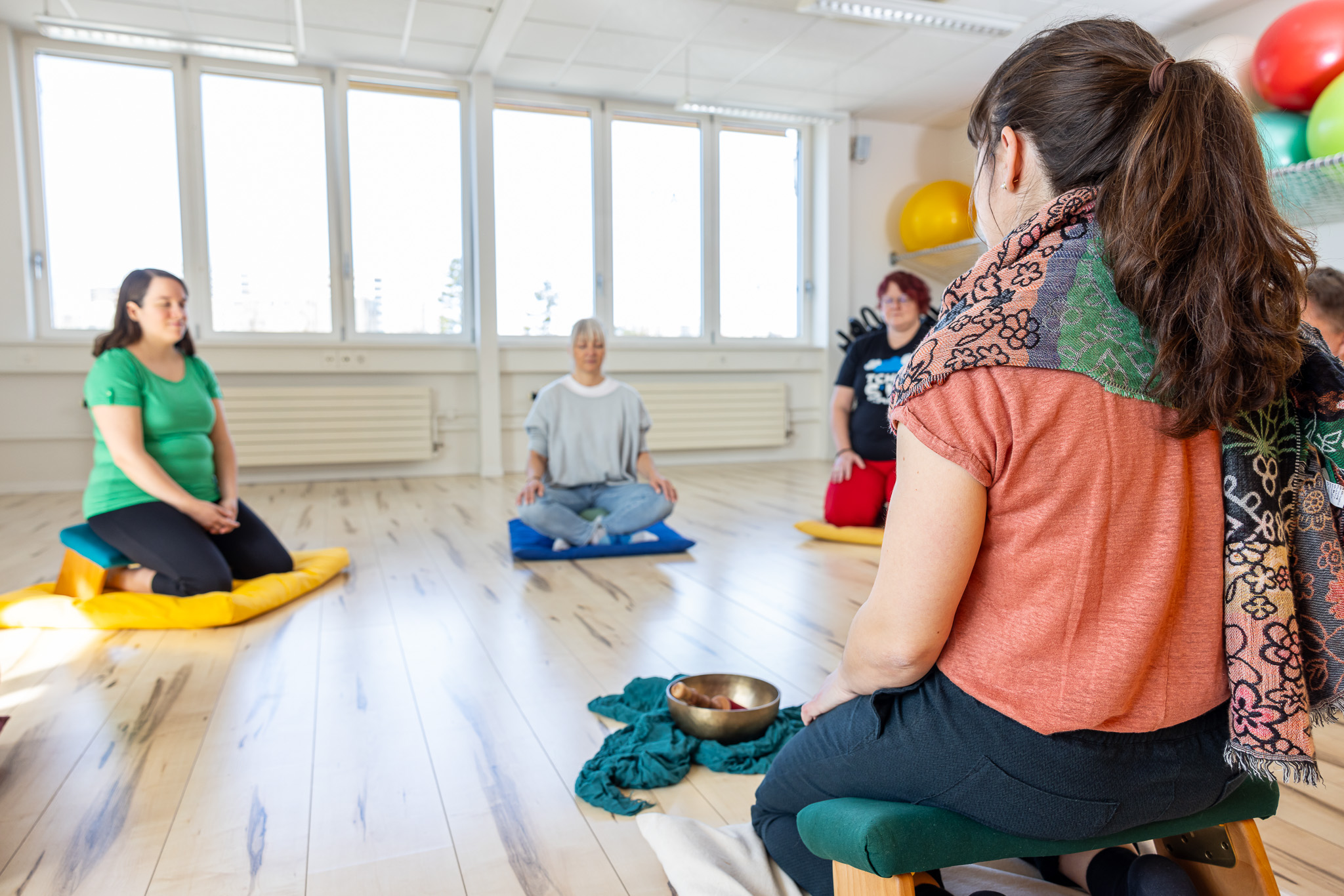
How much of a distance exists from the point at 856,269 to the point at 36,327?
573 cm

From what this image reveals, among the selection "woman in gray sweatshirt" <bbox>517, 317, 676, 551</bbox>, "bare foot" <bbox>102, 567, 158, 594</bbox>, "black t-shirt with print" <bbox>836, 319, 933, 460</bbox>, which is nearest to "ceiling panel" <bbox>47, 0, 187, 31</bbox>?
"woman in gray sweatshirt" <bbox>517, 317, 676, 551</bbox>

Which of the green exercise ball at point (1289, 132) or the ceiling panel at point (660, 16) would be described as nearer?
the green exercise ball at point (1289, 132)

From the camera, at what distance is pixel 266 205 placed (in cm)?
575

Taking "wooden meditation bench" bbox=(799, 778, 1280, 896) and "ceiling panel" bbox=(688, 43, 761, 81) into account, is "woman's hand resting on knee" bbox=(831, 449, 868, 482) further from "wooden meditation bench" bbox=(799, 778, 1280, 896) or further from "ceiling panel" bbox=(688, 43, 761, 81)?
"ceiling panel" bbox=(688, 43, 761, 81)

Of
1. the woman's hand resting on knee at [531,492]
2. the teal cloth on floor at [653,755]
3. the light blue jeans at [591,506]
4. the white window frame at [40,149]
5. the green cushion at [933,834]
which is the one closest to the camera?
the green cushion at [933,834]

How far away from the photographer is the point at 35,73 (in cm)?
523

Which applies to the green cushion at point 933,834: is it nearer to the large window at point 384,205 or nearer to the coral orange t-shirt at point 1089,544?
the coral orange t-shirt at point 1089,544

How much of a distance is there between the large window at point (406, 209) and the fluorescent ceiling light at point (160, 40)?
116cm

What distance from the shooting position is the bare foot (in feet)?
8.67

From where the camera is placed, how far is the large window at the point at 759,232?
696 centimetres

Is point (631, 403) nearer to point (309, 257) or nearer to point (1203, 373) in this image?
point (1203, 373)

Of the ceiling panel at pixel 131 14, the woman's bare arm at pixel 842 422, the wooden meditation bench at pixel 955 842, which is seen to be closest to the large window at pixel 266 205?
the ceiling panel at pixel 131 14

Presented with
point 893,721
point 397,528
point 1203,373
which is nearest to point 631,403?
point 397,528

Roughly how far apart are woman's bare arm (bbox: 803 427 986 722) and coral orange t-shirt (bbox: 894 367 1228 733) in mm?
21
